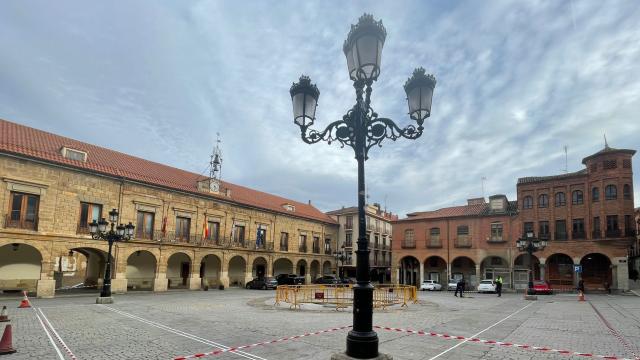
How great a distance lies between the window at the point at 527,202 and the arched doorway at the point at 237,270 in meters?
29.2

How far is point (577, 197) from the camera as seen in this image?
1447 inches

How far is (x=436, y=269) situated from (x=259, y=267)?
2043 centimetres

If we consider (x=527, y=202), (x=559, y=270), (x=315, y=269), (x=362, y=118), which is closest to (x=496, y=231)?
(x=527, y=202)

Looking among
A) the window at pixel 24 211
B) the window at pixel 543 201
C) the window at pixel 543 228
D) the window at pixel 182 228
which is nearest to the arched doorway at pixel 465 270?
the window at pixel 543 228

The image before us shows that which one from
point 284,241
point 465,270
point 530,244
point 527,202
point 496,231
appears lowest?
point 465,270

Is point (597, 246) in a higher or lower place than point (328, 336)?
higher

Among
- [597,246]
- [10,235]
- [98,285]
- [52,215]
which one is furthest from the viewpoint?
[597,246]

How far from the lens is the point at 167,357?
7816mm

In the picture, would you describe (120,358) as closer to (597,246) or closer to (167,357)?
(167,357)

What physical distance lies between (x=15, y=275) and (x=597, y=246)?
45583mm

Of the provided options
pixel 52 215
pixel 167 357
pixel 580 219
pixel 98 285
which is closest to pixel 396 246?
pixel 580 219

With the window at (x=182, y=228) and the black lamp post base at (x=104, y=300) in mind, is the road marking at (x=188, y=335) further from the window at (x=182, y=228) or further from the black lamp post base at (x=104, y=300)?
the window at (x=182, y=228)

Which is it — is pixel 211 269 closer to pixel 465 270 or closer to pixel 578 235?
pixel 465 270

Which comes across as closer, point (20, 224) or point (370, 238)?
point (20, 224)
